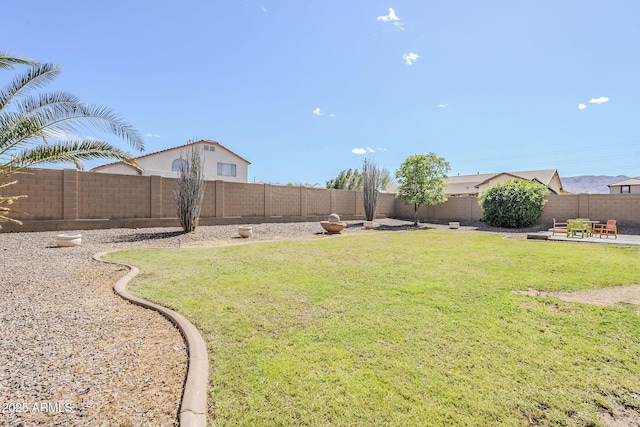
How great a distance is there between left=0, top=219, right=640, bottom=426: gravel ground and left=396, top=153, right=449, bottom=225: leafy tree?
18.0 meters

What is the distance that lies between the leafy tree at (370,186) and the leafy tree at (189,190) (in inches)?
480

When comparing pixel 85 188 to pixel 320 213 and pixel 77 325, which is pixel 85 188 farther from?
pixel 320 213

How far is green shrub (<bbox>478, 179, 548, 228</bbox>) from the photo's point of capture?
17625 millimetres

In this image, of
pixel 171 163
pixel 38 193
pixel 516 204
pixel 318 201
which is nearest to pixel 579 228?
pixel 516 204

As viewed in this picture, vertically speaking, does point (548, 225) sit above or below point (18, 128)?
below

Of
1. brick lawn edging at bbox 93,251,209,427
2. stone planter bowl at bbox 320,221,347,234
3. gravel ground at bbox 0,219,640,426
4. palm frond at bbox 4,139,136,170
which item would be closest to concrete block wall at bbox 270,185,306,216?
stone planter bowl at bbox 320,221,347,234

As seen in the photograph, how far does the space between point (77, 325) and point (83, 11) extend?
A: 901 centimetres

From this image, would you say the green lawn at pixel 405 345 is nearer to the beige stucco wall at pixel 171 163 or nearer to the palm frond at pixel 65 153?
the palm frond at pixel 65 153

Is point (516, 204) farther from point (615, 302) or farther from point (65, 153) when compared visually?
point (65, 153)

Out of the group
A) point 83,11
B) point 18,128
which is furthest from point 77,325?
point 83,11

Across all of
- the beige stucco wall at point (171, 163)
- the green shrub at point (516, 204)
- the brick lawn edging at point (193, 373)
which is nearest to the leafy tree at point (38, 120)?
the brick lawn edging at point (193, 373)

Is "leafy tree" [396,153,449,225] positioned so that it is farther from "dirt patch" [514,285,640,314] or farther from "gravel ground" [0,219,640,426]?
"gravel ground" [0,219,640,426]

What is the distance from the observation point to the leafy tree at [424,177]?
20.0 m

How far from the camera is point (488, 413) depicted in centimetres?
209
